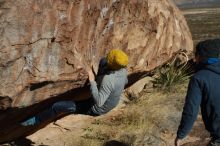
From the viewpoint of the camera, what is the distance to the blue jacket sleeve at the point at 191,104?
518 centimetres

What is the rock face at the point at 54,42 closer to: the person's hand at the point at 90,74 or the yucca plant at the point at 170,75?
the person's hand at the point at 90,74

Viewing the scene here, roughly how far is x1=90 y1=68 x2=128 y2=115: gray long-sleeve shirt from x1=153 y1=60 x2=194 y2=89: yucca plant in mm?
3783

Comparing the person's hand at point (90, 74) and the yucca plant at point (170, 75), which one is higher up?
the person's hand at point (90, 74)

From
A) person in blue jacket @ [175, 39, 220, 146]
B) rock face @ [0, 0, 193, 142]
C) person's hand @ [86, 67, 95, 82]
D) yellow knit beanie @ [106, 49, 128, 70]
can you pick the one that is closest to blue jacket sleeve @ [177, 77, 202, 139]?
person in blue jacket @ [175, 39, 220, 146]

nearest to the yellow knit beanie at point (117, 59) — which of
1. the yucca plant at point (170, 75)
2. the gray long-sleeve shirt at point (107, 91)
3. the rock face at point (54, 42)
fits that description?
the gray long-sleeve shirt at point (107, 91)

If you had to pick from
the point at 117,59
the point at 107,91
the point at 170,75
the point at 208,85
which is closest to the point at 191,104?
the point at 208,85

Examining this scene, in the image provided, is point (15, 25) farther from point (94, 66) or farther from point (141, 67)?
point (141, 67)

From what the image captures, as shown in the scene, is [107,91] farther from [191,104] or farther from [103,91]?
[191,104]

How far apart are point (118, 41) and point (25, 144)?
2539 millimetres

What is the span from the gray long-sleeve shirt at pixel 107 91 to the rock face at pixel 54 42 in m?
0.62

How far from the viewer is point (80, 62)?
25.9 feet

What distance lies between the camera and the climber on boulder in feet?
24.2

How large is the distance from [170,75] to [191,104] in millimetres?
6145

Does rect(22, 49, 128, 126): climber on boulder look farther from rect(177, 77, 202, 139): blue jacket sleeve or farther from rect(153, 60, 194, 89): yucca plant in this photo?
rect(153, 60, 194, 89): yucca plant
